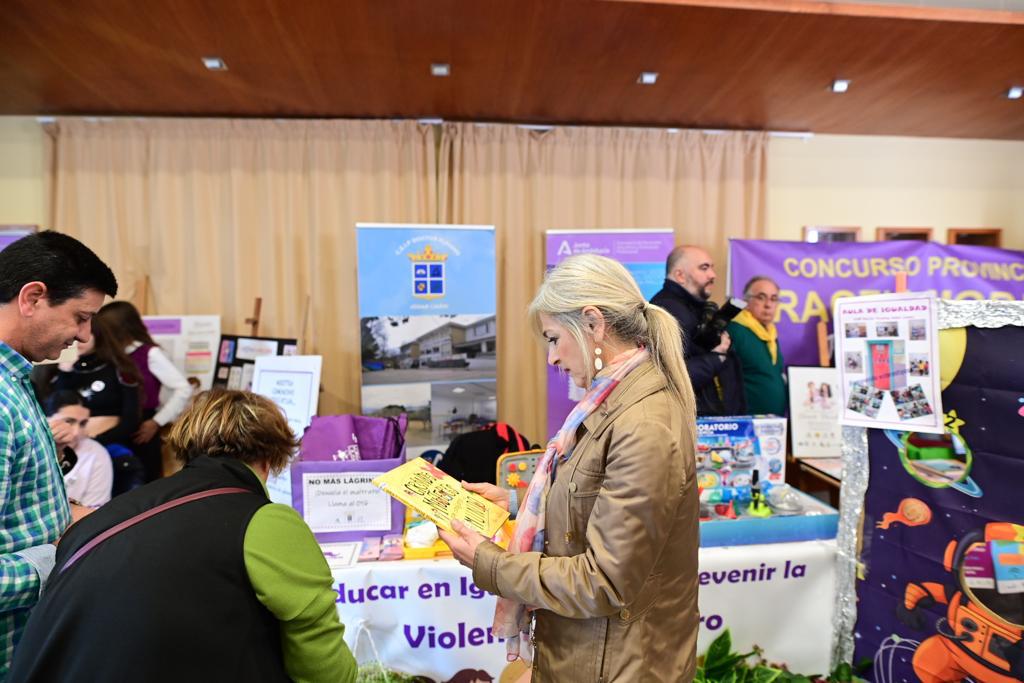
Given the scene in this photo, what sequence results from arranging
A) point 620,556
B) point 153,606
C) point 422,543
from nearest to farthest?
point 153,606
point 620,556
point 422,543

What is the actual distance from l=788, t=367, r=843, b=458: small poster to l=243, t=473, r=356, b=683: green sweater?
10.1 ft

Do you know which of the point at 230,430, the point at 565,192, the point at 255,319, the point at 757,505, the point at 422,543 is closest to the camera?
the point at 230,430

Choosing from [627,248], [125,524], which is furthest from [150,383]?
[627,248]

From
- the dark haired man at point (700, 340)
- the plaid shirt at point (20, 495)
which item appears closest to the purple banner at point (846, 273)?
the dark haired man at point (700, 340)

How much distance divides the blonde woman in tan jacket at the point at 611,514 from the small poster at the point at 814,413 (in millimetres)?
2644

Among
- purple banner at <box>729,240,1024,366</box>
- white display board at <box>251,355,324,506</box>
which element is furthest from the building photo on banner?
purple banner at <box>729,240,1024,366</box>

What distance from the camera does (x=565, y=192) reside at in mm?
4105

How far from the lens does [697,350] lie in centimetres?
277

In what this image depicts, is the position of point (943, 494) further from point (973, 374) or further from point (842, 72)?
point (842, 72)

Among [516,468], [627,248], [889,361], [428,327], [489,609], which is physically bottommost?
[489,609]

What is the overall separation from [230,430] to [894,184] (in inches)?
204

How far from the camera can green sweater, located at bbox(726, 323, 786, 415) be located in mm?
3400

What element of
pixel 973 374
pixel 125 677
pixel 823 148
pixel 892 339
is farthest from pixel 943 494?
pixel 823 148

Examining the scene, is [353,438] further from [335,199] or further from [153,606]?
[335,199]
